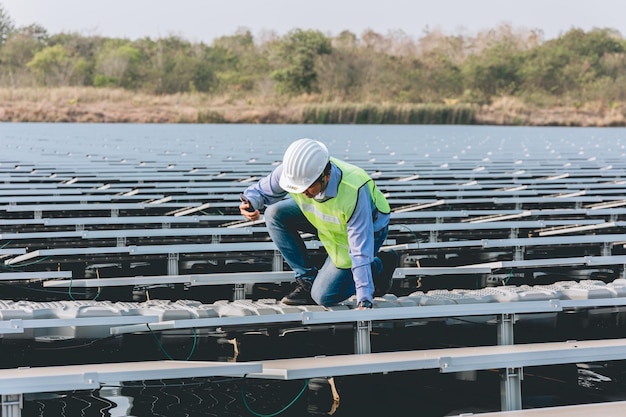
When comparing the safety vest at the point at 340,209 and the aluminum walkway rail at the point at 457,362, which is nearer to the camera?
the aluminum walkway rail at the point at 457,362

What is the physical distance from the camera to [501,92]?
6034 centimetres

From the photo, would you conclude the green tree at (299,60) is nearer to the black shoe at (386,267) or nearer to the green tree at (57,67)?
the green tree at (57,67)

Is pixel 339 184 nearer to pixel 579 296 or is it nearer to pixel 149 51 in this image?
pixel 579 296

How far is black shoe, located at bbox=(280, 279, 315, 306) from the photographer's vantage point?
5.83 meters

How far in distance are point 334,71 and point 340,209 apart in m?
53.2

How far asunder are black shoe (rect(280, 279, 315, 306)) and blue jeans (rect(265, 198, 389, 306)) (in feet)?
0.14

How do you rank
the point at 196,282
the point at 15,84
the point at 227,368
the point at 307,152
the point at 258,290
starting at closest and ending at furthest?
the point at 227,368 → the point at 307,152 → the point at 196,282 → the point at 258,290 → the point at 15,84

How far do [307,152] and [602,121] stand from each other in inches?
1786

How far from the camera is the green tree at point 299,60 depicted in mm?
56656

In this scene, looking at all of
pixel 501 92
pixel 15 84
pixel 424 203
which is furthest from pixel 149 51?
pixel 424 203

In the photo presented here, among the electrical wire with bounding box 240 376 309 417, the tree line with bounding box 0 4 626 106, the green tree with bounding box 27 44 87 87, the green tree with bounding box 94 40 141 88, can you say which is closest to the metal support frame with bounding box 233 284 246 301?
the electrical wire with bounding box 240 376 309 417

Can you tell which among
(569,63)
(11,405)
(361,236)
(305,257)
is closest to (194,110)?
(569,63)

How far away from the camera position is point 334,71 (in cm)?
5791

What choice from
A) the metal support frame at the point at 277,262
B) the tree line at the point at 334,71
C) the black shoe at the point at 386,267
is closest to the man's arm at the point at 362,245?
the black shoe at the point at 386,267
